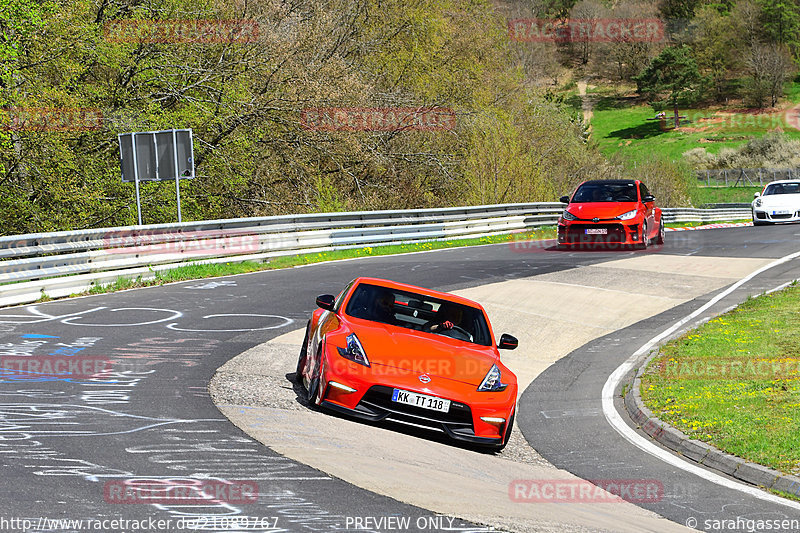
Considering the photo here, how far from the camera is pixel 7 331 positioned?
40.2 feet

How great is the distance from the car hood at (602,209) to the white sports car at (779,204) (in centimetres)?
1316

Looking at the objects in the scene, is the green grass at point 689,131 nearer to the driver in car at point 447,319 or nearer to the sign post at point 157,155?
the sign post at point 157,155

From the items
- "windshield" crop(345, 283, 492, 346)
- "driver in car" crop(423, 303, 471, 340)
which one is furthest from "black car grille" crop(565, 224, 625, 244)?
"driver in car" crop(423, 303, 471, 340)

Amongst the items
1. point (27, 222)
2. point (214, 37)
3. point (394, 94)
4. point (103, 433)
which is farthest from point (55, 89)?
point (103, 433)

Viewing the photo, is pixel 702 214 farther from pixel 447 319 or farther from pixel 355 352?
pixel 355 352

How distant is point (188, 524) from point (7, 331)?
822 cm

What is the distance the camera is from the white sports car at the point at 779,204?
33938mm

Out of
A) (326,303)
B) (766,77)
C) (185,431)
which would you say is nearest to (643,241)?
(326,303)

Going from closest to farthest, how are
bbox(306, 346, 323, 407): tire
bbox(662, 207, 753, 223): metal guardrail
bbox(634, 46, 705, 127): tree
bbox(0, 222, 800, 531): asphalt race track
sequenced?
bbox(0, 222, 800, 531): asphalt race track < bbox(306, 346, 323, 407): tire < bbox(662, 207, 753, 223): metal guardrail < bbox(634, 46, 705, 127): tree

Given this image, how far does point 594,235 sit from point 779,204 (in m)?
13.9

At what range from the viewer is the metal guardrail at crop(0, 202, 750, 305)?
1539cm

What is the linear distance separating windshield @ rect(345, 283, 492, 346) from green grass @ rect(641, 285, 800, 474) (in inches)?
85.2

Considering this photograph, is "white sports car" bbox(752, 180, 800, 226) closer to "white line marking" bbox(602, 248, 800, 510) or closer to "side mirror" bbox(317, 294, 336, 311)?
"white line marking" bbox(602, 248, 800, 510)

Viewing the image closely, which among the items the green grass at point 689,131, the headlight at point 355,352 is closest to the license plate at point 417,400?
the headlight at point 355,352
